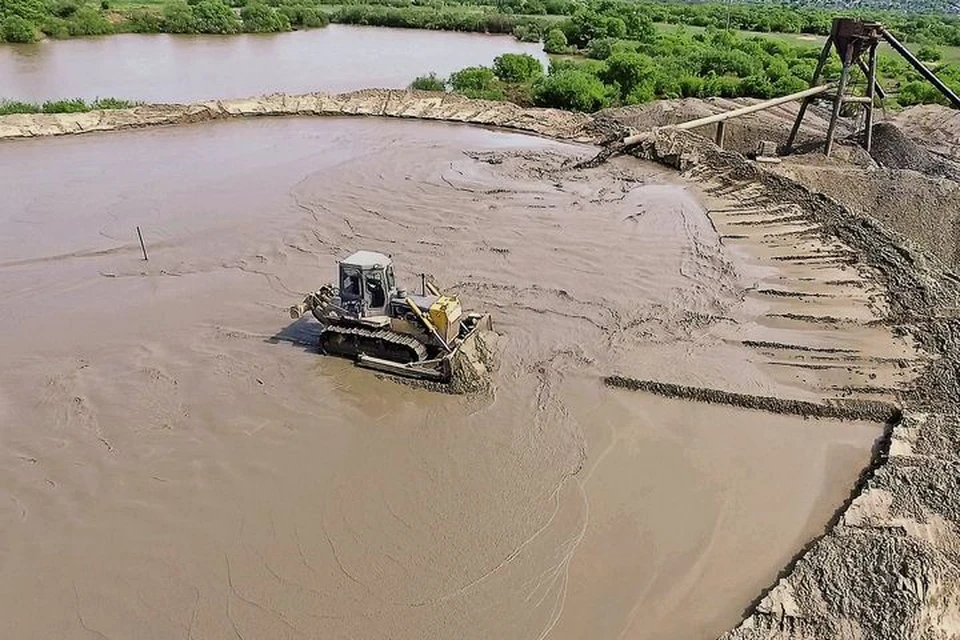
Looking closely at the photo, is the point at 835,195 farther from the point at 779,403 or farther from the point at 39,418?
the point at 39,418

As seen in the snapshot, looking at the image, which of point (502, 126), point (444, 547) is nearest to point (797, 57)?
point (502, 126)

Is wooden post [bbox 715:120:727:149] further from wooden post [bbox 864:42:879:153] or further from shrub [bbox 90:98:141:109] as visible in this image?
shrub [bbox 90:98:141:109]

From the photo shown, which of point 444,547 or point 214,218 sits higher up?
point 214,218

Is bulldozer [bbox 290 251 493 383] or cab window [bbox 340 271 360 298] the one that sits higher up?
cab window [bbox 340 271 360 298]

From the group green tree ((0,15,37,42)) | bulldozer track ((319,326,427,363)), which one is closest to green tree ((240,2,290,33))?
green tree ((0,15,37,42))

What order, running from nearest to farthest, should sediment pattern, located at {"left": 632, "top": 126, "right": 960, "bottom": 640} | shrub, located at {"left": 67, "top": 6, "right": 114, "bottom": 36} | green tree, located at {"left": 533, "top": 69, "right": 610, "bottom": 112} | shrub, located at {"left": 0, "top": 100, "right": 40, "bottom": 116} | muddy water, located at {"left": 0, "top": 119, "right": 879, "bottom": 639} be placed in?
sediment pattern, located at {"left": 632, "top": 126, "right": 960, "bottom": 640}
muddy water, located at {"left": 0, "top": 119, "right": 879, "bottom": 639}
shrub, located at {"left": 0, "top": 100, "right": 40, "bottom": 116}
green tree, located at {"left": 533, "top": 69, "right": 610, "bottom": 112}
shrub, located at {"left": 67, "top": 6, "right": 114, "bottom": 36}

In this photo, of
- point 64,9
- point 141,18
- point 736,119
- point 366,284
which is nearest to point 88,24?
point 64,9

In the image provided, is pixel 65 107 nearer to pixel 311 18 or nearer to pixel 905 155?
pixel 905 155
